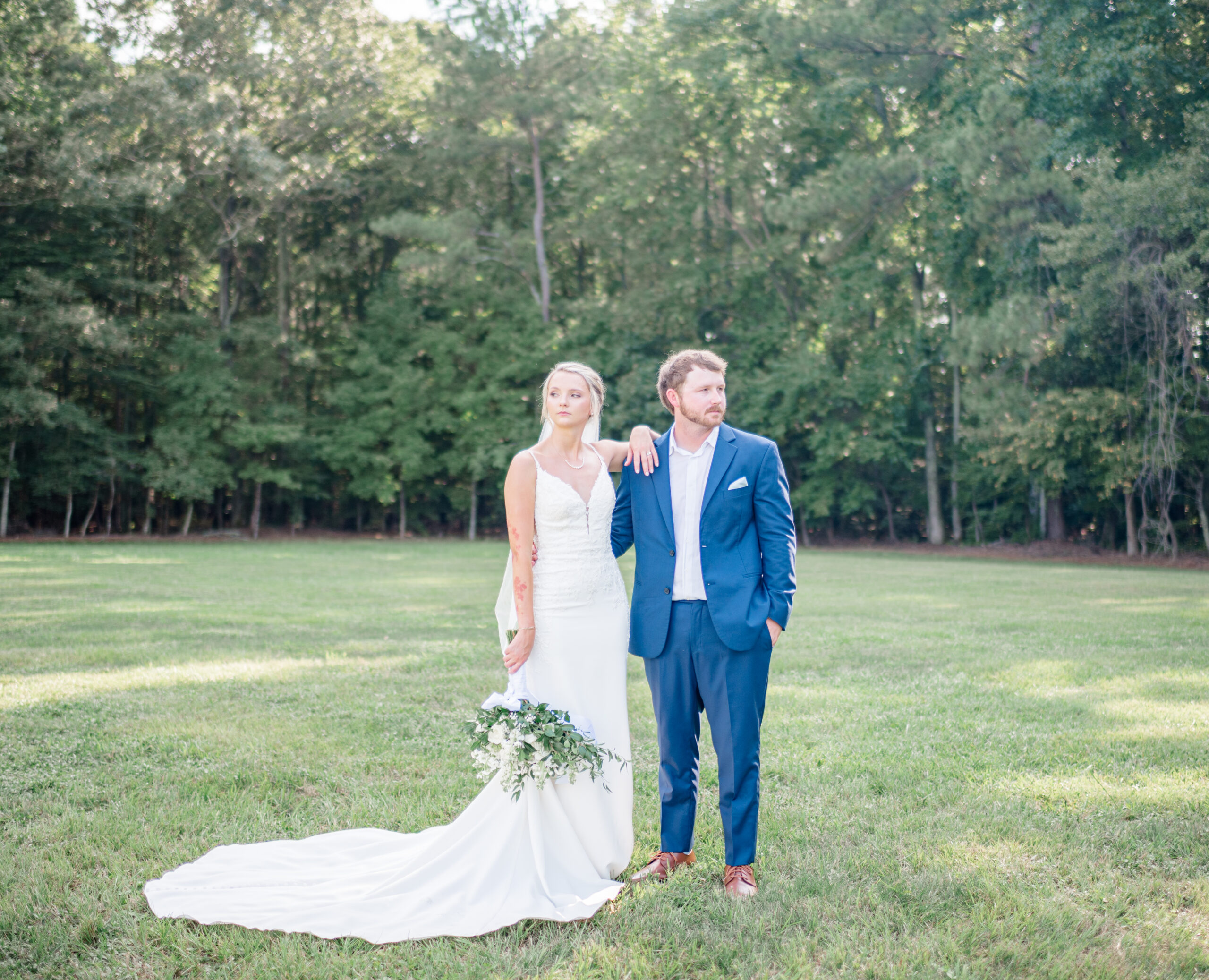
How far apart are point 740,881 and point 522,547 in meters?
1.64

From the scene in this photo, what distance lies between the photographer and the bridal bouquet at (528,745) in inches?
146

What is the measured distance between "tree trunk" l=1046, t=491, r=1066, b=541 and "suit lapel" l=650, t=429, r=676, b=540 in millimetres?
25784

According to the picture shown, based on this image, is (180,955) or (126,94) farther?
(126,94)

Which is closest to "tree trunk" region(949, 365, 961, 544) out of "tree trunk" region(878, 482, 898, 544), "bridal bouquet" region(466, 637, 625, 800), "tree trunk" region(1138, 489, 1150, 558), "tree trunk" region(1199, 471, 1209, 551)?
"tree trunk" region(878, 482, 898, 544)

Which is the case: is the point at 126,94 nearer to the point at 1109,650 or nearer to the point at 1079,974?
the point at 1109,650

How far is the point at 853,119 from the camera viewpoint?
2852 cm

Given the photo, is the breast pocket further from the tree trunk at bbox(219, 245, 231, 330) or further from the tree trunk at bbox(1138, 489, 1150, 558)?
the tree trunk at bbox(219, 245, 231, 330)

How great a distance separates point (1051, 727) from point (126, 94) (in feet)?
96.3

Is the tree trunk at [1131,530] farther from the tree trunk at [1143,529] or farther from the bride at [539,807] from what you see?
the bride at [539,807]

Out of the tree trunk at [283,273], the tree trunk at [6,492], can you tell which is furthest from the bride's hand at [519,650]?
the tree trunk at [283,273]

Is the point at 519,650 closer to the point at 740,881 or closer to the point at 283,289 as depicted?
the point at 740,881

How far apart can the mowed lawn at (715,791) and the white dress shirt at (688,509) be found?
4.15 ft

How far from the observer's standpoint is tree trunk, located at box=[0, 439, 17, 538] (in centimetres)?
2712

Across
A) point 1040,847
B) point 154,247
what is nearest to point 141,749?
point 1040,847
